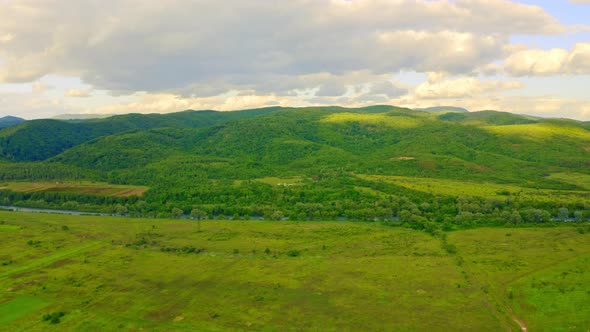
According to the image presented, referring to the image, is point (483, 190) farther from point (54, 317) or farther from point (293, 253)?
point (54, 317)

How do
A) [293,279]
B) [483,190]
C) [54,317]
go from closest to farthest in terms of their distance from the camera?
[54,317] → [293,279] → [483,190]

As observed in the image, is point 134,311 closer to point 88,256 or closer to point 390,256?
point 88,256

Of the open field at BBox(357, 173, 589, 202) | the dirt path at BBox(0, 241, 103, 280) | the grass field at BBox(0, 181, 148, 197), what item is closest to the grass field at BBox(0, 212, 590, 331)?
the dirt path at BBox(0, 241, 103, 280)

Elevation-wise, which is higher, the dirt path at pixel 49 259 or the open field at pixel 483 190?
the open field at pixel 483 190

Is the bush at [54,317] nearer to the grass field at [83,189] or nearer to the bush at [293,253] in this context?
the bush at [293,253]

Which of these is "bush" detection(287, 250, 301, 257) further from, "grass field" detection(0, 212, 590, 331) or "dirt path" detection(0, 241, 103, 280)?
"dirt path" detection(0, 241, 103, 280)

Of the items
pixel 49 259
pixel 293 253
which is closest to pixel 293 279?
pixel 293 253

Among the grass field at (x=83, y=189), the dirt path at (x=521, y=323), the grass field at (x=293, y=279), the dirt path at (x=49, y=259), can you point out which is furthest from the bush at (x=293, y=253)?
the grass field at (x=83, y=189)

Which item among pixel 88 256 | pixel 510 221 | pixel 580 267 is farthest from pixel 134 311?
pixel 510 221

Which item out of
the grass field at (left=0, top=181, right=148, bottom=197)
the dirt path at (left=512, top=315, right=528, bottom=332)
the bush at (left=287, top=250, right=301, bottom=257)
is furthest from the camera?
the grass field at (left=0, top=181, right=148, bottom=197)
